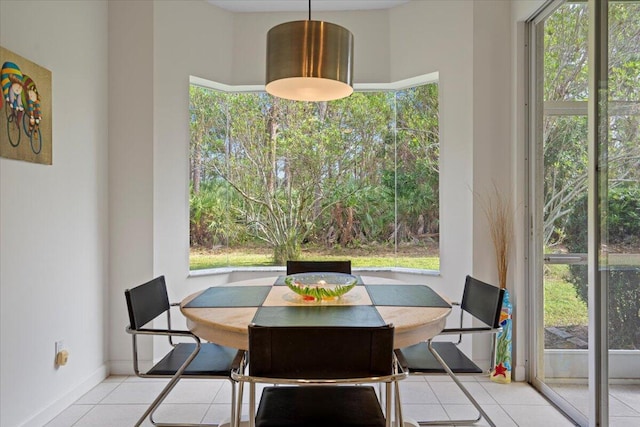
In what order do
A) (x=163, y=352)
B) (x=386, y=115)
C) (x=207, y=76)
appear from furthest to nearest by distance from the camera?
(x=386, y=115)
(x=207, y=76)
(x=163, y=352)

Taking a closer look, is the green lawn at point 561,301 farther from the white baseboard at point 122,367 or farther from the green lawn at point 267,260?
the white baseboard at point 122,367

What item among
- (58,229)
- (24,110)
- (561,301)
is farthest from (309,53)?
(561,301)

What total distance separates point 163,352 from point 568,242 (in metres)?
3.04

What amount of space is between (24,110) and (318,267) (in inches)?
77.8

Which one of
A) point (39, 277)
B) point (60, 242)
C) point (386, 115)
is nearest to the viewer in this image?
point (39, 277)

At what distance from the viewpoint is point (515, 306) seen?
303cm

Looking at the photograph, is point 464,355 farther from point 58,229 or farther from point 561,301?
point 58,229

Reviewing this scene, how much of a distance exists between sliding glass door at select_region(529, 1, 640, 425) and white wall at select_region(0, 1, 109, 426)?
3087 millimetres

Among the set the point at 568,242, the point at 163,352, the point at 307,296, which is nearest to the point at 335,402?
the point at 307,296

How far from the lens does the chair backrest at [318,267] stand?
9.43 feet

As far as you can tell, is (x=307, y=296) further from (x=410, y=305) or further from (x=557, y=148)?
(x=557, y=148)

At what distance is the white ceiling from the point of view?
3553mm

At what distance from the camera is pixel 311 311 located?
1.81m

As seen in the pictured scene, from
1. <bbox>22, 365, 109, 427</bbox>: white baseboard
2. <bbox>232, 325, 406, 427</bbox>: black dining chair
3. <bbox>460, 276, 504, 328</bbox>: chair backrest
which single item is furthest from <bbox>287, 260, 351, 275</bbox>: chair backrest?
<bbox>22, 365, 109, 427</bbox>: white baseboard
